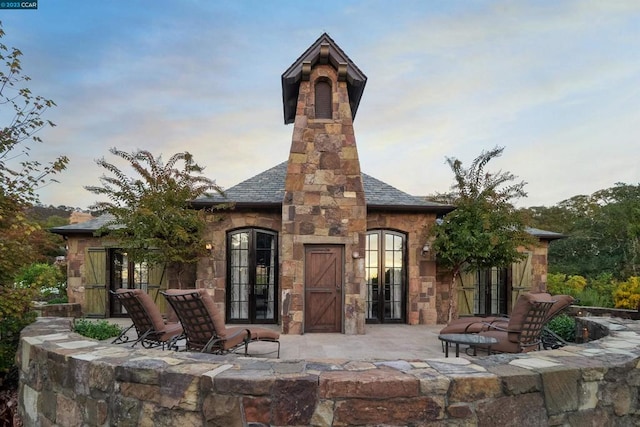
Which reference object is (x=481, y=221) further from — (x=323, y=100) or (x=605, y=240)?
(x=605, y=240)

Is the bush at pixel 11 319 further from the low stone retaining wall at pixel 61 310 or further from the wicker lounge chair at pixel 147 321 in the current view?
the low stone retaining wall at pixel 61 310

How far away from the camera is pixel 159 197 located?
8070mm

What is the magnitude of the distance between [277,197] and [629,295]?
971cm

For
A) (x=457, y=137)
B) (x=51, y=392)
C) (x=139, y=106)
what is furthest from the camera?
(x=457, y=137)

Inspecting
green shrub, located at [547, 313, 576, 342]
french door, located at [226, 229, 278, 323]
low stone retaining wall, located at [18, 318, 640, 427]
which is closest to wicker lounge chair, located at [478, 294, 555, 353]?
low stone retaining wall, located at [18, 318, 640, 427]

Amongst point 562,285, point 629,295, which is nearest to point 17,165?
point 629,295

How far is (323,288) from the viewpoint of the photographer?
26.2 ft

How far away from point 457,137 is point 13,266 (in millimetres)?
14054

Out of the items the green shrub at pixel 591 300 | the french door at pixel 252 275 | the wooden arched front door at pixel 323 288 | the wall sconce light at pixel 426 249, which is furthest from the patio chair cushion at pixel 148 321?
the green shrub at pixel 591 300

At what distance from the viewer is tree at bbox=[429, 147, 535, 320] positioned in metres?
8.58

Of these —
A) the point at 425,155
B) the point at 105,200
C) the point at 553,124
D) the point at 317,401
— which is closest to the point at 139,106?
the point at 105,200

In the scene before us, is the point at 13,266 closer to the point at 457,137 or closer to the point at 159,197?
the point at 159,197

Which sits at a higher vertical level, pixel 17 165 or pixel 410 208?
pixel 17 165

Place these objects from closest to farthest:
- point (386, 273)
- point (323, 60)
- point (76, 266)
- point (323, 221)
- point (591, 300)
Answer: point (323, 221)
point (323, 60)
point (386, 273)
point (76, 266)
point (591, 300)
